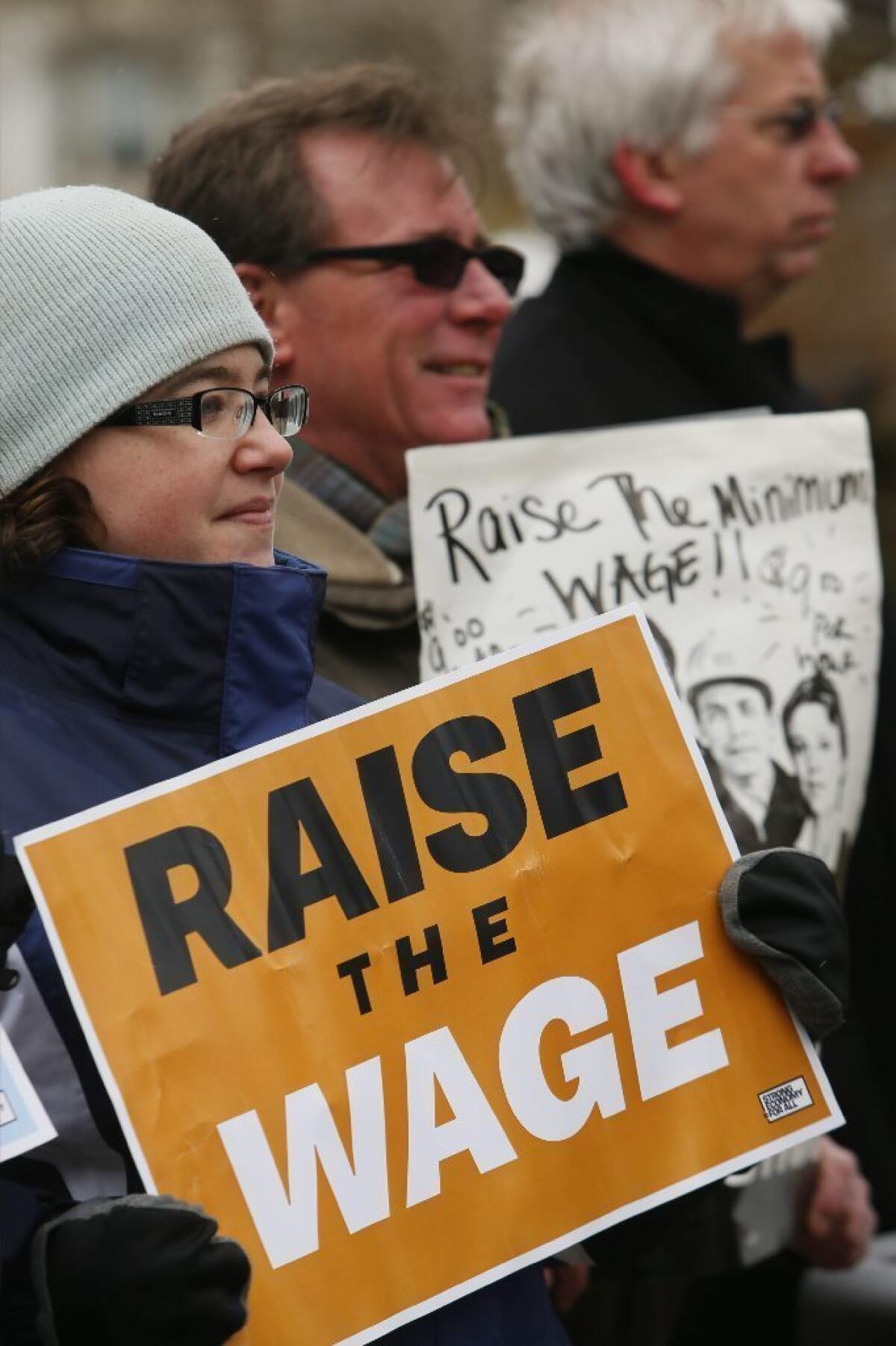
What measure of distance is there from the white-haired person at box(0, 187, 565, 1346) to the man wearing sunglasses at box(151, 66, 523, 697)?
757mm

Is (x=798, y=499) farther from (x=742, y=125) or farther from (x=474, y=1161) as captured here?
(x=474, y=1161)

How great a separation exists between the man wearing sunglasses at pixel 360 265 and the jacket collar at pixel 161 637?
780mm

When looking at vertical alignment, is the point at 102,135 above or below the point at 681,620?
below

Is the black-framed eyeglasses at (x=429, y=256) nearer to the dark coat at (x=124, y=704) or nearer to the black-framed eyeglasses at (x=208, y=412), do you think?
the black-framed eyeglasses at (x=208, y=412)

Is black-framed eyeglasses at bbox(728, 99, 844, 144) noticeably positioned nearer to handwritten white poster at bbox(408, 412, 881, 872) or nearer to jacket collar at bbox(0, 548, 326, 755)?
handwritten white poster at bbox(408, 412, 881, 872)

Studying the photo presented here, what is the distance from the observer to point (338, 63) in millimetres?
3205

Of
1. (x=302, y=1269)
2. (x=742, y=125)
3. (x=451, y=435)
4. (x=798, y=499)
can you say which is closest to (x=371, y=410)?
(x=451, y=435)

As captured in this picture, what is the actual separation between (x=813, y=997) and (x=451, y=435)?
3.69 ft

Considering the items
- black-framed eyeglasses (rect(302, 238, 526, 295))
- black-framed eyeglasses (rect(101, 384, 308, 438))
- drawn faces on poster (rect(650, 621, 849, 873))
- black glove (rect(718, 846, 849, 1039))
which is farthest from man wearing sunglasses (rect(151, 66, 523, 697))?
black glove (rect(718, 846, 849, 1039))

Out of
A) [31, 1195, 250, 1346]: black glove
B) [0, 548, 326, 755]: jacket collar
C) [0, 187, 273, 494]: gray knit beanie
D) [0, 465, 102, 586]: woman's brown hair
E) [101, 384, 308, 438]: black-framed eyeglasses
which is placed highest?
[0, 187, 273, 494]: gray knit beanie

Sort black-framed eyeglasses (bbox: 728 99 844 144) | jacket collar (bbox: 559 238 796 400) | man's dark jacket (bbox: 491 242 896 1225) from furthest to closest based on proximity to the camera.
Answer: black-framed eyeglasses (bbox: 728 99 844 144)
jacket collar (bbox: 559 238 796 400)
man's dark jacket (bbox: 491 242 896 1225)

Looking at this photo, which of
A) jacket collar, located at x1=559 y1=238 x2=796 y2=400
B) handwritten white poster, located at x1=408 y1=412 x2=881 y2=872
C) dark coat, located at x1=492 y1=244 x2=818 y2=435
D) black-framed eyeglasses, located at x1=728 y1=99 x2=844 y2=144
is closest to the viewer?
handwritten white poster, located at x1=408 y1=412 x2=881 y2=872

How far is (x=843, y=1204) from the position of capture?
2912mm

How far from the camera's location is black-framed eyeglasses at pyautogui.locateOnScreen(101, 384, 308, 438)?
187 cm
